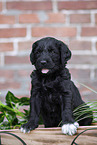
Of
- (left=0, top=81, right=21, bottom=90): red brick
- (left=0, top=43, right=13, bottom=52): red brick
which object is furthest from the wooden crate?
(left=0, top=43, right=13, bottom=52): red brick

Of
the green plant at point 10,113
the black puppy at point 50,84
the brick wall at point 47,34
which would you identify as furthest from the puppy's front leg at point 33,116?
the brick wall at point 47,34

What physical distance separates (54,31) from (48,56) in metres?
0.99

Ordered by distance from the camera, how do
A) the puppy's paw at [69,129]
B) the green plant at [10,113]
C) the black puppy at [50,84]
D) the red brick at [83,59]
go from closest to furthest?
the puppy's paw at [69,129] < the black puppy at [50,84] < the green plant at [10,113] < the red brick at [83,59]

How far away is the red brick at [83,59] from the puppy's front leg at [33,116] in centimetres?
91

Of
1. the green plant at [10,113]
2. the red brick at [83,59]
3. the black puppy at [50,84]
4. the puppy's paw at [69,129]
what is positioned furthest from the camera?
the red brick at [83,59]

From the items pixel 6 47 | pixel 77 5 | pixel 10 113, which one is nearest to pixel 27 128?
pixel 10 113

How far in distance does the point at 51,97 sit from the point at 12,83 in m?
0.93

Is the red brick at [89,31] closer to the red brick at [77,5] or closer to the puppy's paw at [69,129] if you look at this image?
the red brick at [77,5]

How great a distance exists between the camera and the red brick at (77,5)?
2176 millimetres

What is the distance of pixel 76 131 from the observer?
1149 mm

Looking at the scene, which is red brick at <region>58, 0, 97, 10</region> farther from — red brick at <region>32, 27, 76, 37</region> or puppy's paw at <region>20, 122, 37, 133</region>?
puppy's paw at <region>20, 122, 37, 133</region>

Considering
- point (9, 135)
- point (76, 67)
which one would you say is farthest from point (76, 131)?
point (76, 67)

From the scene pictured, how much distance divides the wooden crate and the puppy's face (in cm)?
28

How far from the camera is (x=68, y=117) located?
1.19 metres
